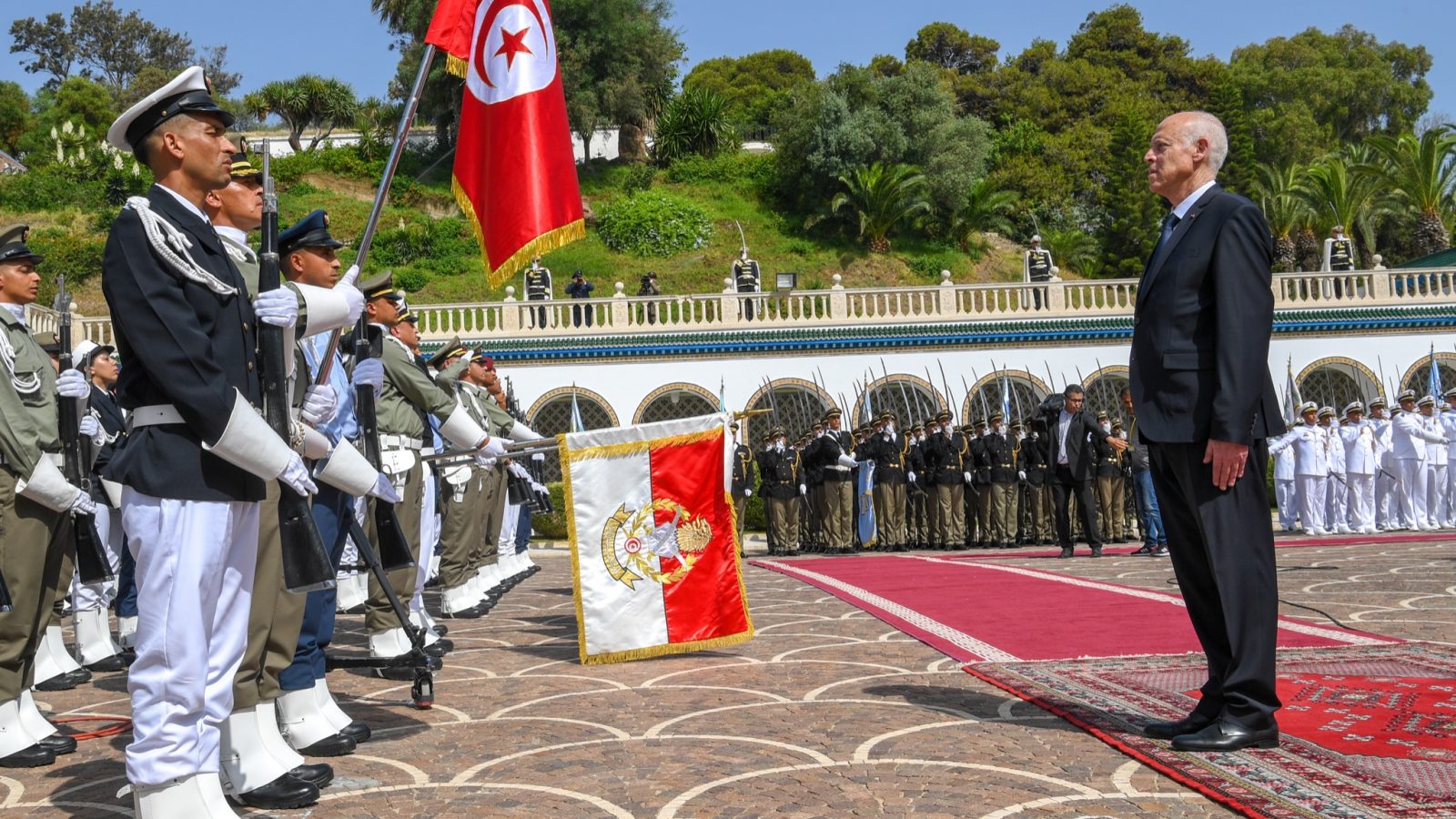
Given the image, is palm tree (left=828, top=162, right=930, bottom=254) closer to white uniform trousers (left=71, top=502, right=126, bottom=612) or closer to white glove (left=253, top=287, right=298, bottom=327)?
white uniform trousers (left=71, top=502, right=126, bottom=612)

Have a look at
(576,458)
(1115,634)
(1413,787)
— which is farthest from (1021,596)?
(1413,787)

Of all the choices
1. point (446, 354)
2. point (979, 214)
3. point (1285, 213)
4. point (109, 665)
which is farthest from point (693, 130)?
point (109, 665)

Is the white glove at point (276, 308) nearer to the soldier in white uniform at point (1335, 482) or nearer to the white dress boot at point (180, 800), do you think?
the white dress boot at point (180, 800)

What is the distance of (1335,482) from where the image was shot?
1720cm

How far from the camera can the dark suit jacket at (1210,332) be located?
388 cm

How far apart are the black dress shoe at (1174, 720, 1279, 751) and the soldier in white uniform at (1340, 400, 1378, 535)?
14.6 meters

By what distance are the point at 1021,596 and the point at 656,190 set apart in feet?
132

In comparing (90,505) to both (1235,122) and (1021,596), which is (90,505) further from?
(1235,122)

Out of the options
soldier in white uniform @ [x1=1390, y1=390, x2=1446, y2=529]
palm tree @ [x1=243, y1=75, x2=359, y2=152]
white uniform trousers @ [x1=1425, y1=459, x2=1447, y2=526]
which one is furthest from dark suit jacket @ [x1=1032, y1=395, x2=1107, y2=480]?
palm tree @ [x1=243, y1=75, x2=359, y2=152]

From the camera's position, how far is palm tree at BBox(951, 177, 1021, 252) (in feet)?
147

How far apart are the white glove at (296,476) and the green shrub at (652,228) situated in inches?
1586

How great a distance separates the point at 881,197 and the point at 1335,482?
28.0 metres

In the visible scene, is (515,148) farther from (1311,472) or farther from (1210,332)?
(1311,472)

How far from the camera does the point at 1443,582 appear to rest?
337 inches
